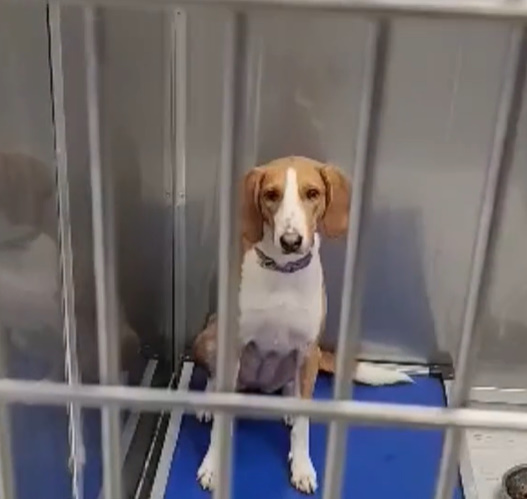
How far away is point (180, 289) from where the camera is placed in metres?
1.63

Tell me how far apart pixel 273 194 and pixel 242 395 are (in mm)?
740

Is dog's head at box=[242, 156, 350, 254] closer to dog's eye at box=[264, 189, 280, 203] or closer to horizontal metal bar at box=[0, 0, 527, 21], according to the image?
dog's eye at box=[264, 189, 280, 203]

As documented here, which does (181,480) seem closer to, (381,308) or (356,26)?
(381,308)

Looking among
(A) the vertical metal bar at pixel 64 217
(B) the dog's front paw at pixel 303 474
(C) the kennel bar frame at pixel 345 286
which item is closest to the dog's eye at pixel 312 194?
(B) the dog's front paw at pixel 303 474

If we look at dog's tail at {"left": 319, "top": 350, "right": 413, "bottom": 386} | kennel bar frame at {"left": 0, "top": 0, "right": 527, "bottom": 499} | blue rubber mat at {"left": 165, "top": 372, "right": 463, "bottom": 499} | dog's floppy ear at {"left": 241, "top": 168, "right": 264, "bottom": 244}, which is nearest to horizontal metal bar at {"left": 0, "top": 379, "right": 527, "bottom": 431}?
kennel bar frame at {"left": 0, "top": 0, "right": 527, "bottom": 499}

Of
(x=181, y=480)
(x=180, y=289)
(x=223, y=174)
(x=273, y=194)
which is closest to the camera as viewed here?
(x=223, y=174)

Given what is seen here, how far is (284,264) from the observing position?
1396 millimetres

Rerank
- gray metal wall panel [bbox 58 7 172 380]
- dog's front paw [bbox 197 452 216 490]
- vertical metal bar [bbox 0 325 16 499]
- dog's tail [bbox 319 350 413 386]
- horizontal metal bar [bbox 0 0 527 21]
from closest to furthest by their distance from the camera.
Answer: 1. horizontal metal bar [bbox 0 0 527 21]
2. vertical metal bar [bbox 0 325 16 499]
3. gray metal wall panel [bbox 58 7 172 380]
4. dog's front paw [bbox 197 452 216 490]
5. dog's tail [bbox 319 350 413 386]

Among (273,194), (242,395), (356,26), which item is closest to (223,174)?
(242,395)

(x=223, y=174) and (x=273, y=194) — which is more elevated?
(x=223, y=174)

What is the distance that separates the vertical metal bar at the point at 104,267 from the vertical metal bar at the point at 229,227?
0.21 feet

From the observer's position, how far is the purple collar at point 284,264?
1390mm

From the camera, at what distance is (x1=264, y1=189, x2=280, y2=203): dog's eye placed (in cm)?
129

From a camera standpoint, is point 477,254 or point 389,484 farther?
Answer: point 389,484
